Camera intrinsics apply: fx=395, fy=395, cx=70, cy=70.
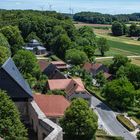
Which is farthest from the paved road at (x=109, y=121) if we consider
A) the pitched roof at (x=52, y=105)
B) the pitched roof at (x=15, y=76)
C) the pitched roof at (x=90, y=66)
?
the pitched roof at (x=90, y=66)

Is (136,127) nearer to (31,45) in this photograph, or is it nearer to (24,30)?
(31,45)

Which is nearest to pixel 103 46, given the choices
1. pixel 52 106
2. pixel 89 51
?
pixel 89 51

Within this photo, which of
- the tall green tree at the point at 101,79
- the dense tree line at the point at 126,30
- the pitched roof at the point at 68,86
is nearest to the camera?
the pitched roof at the point at 68,86

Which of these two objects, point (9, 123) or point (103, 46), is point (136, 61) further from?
point (9, 123)

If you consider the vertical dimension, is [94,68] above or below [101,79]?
below

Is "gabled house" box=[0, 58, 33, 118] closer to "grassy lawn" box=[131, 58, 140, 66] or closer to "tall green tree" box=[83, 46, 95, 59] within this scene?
"tall green tree" box=[83, 46, 95, 59]

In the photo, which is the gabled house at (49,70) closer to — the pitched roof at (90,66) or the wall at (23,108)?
the pitched roof at (90,66)

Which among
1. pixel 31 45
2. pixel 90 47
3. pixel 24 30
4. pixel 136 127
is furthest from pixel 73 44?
pixel 136 127
